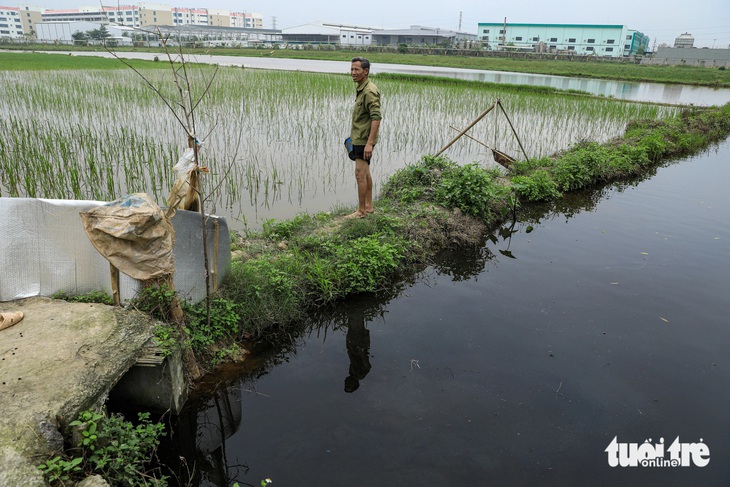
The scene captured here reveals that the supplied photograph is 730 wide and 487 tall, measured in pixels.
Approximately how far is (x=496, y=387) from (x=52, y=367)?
2.45m

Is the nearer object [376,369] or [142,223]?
[142,223]

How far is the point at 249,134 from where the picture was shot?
8781 millimetres

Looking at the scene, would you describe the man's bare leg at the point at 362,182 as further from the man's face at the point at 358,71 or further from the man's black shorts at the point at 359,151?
the man's face at the point at 358,71

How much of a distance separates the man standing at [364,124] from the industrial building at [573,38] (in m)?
62.4

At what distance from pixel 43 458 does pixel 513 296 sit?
3.53 meters

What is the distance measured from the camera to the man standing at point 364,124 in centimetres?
479

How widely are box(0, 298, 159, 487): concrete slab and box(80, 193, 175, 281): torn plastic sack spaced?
296 mm

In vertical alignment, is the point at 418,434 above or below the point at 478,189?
below

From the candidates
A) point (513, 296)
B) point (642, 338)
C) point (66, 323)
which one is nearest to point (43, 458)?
point (66, 323)

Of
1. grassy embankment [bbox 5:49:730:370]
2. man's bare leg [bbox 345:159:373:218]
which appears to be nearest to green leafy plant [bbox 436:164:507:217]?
grassy embankment [bbox 5:49:730:370]

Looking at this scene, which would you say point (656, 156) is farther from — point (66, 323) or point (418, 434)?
point (66, 323)

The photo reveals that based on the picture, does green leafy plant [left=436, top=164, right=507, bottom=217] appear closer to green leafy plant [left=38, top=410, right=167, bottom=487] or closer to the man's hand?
the man's hand

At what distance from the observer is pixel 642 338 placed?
11.8ft

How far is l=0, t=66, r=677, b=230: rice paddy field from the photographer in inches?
227
